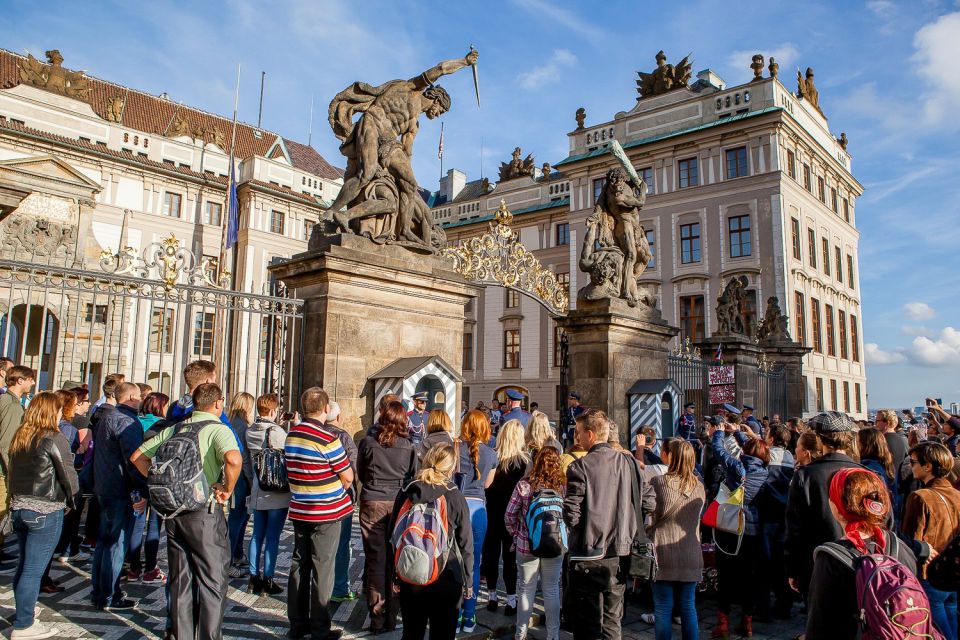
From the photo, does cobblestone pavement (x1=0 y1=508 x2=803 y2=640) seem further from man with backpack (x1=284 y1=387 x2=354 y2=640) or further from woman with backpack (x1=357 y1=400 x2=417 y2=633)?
woman with backpack (x1=357 y1=400 x2=417 y2=633)

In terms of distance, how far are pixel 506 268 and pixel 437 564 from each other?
9.37 metres

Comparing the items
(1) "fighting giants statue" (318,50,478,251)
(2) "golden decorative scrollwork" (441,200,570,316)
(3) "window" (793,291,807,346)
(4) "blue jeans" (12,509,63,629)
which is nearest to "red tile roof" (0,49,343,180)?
(2) "golden decorative scrollwork" (441,200,570,316)

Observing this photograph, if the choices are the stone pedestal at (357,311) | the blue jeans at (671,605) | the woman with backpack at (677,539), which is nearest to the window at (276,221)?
the stone pedestal at (357,311)

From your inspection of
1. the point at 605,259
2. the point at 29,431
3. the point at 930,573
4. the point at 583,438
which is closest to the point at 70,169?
the point at 605,259

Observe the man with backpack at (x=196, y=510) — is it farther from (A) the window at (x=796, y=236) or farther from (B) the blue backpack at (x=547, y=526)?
(A) the window at (x=796, y=236)

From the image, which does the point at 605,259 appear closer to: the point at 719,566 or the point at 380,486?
the point at 719,566

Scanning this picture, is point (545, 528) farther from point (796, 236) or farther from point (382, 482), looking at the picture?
point (796, 236)

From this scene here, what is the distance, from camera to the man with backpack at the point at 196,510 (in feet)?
13.5

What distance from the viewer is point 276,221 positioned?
122 ft

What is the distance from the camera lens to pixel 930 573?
3.71 m

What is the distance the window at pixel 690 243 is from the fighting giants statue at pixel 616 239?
24204 mm

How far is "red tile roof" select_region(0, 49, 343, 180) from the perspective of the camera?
36.5 meters

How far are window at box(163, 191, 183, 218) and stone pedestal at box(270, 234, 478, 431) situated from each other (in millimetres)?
29323

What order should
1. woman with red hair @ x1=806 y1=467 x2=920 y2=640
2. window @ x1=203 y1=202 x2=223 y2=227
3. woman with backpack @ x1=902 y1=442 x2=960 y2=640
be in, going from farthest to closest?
window @ x1=203 y1=202 x2=223 y2=227 < woman with backpack @ x1=902 y1=442 x2=960 y2=640 < woman with red hair @ x1=806 y1=467 x2=920 y2=640
